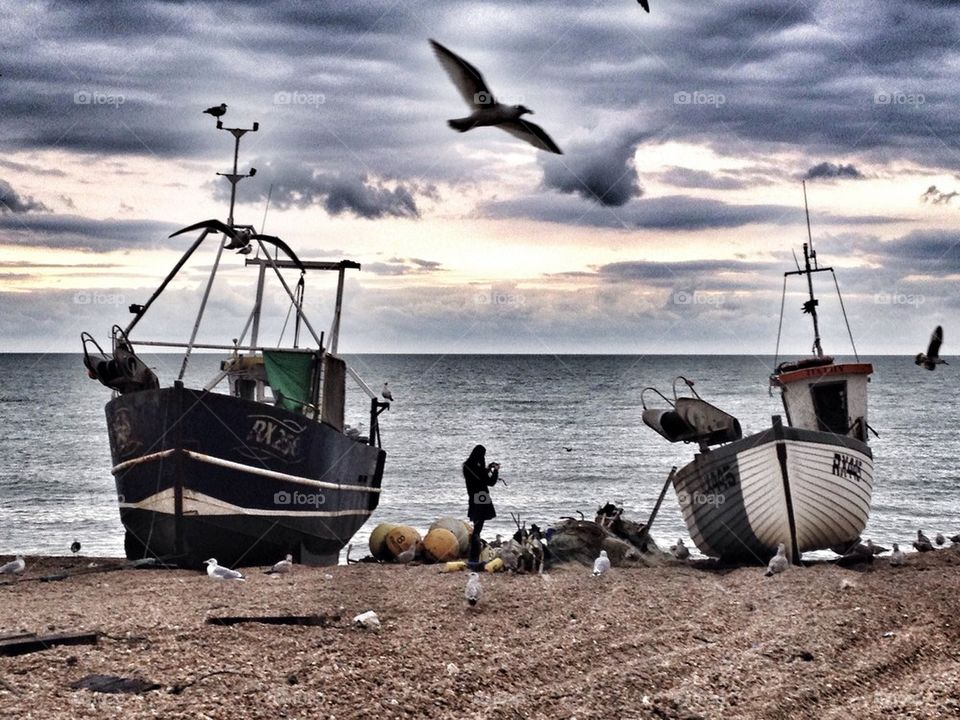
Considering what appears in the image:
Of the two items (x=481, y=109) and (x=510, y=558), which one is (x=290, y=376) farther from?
(x=481, y=109)

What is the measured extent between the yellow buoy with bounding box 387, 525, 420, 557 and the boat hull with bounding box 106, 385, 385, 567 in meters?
1.46

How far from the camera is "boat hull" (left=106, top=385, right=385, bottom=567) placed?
1712 cm

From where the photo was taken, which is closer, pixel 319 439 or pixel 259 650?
pixel 259 650

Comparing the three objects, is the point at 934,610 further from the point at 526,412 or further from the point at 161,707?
the point at 526,412

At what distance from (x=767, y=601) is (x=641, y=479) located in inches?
1204

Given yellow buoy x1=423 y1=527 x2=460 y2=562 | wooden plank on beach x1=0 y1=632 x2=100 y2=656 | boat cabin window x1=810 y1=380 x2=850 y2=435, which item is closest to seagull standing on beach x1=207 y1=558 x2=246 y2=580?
yellow buoy x1=423 y1=527 x2=460 y2=562

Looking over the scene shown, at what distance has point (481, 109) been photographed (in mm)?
9656

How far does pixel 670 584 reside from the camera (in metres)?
15.3

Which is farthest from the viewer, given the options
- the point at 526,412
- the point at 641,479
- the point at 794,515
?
the point at 526,412

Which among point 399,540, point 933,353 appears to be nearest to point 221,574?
point 399,540

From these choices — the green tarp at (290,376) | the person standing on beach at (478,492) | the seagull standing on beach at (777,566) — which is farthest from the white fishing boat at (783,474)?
the green tarp at (290,376)

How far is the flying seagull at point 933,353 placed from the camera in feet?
54.1

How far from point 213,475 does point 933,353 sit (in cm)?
1113

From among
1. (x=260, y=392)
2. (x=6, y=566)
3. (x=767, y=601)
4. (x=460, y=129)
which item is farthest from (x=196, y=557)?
(x=460, y=129)
